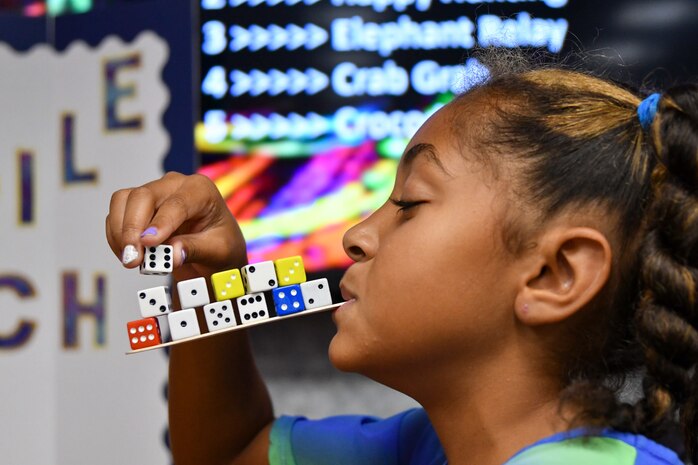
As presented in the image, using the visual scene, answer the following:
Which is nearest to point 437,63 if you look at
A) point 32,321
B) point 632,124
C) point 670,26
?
point 670,26

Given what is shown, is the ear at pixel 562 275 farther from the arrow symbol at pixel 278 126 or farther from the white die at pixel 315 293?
the arrow symbol at pixel 278 126

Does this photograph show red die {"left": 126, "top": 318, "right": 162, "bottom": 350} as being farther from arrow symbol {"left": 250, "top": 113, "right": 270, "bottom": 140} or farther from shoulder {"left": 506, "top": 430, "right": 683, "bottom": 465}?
arrow symbol {"left": 250, "top": 113, "right": 270, "bottom": 140}

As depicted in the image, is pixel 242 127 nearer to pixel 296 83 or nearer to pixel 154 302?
pixel 296 83

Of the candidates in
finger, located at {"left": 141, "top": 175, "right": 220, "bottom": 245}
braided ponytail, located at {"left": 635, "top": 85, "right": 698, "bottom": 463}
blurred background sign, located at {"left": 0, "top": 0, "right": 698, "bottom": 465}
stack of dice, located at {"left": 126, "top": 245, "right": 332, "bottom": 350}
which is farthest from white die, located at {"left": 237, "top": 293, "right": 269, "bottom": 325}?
blurred background sign, located at {"left": 0, "top": 0, "right": 698, "bottom": 465}

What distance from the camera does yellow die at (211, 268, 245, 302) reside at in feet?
2.95

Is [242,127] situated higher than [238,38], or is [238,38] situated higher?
[238,38]

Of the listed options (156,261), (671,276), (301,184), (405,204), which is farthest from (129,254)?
(301,184)

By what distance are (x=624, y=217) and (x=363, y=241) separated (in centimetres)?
25

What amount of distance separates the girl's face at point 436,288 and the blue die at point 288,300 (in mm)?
58

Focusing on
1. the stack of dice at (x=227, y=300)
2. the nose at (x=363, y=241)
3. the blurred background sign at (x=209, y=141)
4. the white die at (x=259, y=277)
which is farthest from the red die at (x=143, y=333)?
the blurred background sign at (x=209, y=141)

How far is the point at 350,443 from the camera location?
1.06 m

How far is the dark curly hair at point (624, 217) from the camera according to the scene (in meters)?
0.79

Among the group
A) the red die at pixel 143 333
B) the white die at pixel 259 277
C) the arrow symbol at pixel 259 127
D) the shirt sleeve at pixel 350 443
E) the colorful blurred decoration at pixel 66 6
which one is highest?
the colorful blurred decoration at pixel 66 6

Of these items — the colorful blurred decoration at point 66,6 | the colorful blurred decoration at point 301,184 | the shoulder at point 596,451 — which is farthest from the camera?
the colorful blurred decoration at point 66,6
